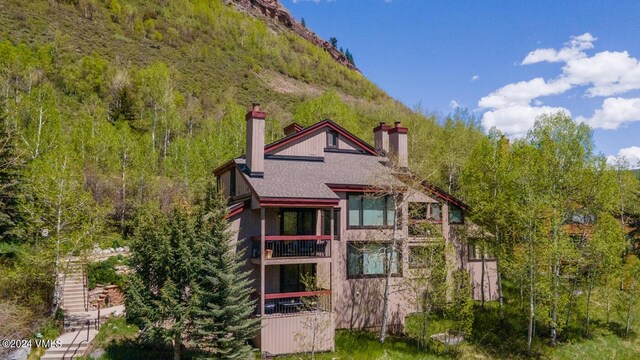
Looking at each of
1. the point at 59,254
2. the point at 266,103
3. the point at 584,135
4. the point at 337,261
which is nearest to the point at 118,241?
the point at 59,254

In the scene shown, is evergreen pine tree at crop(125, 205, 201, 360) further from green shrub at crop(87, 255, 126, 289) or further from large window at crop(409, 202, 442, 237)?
large window at crop(409, 202, 442, 237)

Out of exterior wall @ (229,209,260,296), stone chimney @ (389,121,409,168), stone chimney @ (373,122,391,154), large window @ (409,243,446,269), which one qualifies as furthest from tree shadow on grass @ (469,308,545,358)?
exterior wall @ (229,209,260,296)

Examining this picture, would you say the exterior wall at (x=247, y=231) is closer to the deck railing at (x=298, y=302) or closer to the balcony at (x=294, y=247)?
the balcony at (x=294, y=247)

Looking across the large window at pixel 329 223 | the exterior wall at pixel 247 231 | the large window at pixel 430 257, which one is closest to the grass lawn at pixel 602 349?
the large window at pixel 430 257

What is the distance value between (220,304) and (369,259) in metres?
8.32

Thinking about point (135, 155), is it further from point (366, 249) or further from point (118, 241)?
point (366, 249)

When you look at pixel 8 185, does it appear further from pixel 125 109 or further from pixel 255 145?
pixel 125 109

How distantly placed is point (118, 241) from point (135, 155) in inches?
348

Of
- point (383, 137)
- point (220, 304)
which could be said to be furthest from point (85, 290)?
point (383, 137)

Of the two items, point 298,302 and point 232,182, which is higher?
point 232,182

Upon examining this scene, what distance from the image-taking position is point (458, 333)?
66.7 feet

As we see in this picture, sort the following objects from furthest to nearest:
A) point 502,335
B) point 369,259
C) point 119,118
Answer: point 119,118 → point 502,335 → point 369,259

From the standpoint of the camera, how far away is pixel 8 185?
2312 centimetres

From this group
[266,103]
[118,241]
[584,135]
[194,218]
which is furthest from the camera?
[266,103]
